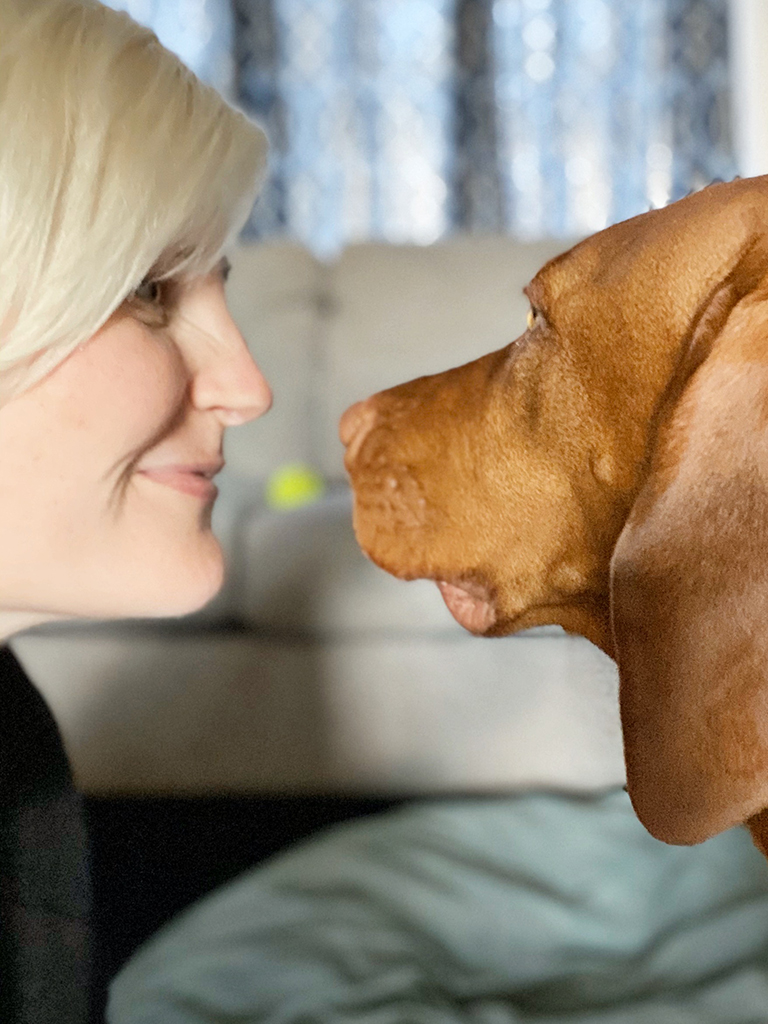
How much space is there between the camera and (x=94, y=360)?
59cm

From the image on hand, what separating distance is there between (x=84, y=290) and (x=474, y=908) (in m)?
0.77

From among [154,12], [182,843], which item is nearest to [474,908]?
[182,843]

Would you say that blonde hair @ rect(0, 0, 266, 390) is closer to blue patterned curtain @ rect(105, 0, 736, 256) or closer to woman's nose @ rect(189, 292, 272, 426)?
woman's nose @ rect(189, 292, 272, 426)

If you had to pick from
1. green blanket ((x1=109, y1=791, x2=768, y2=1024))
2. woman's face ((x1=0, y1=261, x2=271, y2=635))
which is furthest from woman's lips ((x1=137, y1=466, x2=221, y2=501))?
green blanket ((x1=109, y1=791, x2=768, y2=1024))

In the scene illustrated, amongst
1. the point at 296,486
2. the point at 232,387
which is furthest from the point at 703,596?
the point at 296,486

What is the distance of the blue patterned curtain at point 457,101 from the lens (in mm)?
2695

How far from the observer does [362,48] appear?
282 centimetres

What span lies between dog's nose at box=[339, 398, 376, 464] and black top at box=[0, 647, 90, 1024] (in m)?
0.33

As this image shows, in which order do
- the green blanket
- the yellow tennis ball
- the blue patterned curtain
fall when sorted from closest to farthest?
the green blanket < the yellow tennis ball < the blue patterned curtain

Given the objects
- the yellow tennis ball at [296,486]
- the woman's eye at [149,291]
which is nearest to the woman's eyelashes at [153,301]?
the woman's eye at [149,291]

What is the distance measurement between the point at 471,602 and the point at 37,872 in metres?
0.36

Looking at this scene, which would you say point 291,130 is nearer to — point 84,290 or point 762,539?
point 84,290

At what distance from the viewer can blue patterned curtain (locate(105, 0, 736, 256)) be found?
2695 mm

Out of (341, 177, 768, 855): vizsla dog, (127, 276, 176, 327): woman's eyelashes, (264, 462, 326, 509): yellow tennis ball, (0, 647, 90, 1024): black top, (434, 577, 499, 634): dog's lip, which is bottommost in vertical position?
(0, 647, 90, 1024): black top
